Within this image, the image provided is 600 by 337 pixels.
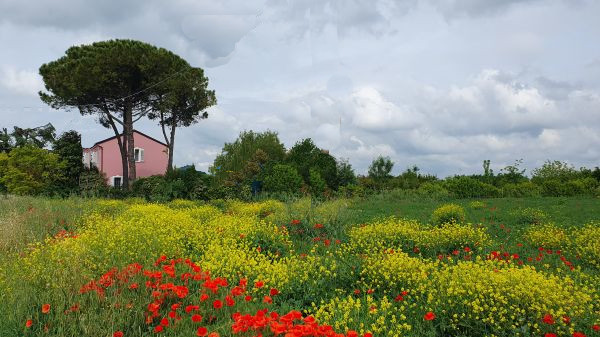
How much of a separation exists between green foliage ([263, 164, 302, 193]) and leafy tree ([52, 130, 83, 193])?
48.8 feet

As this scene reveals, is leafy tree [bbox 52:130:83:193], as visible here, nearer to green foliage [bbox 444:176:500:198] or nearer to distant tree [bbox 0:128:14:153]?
distant tree [bbox 0:128:14:153]

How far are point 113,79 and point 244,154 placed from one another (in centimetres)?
988

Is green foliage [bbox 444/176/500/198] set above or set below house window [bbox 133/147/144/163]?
below

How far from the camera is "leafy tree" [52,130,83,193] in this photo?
103 feet

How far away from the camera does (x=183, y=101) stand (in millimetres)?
32719

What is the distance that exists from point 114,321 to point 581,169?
2937 cm

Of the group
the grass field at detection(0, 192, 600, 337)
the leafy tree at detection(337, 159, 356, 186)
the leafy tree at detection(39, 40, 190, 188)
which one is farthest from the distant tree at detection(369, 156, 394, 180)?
the grass field at detection(0, 192, 600, 337)

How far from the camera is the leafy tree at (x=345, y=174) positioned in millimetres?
25516

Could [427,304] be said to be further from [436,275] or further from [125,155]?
[125,155]

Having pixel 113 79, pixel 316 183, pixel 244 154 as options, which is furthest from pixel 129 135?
pixel 316 183

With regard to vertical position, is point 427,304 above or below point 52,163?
below

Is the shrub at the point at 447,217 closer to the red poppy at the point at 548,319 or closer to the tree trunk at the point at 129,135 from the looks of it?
the red poppy at the point at 548,319

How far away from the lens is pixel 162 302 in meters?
4.29

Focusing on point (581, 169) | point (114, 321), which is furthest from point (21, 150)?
point (581, 169)
